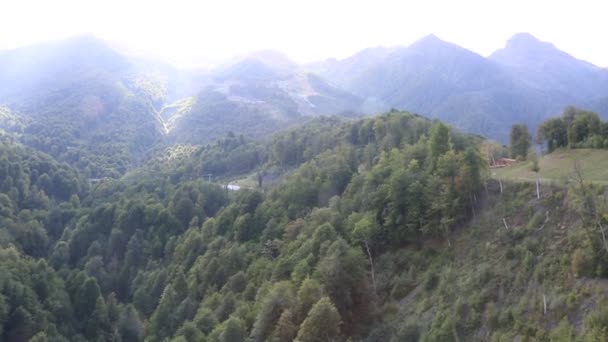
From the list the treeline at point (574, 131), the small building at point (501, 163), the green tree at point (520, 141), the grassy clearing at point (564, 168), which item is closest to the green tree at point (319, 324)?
the grassy clearing at point (564, 168)

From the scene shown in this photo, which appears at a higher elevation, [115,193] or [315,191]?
[315,191]

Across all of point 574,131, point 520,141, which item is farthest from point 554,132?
point 520,141

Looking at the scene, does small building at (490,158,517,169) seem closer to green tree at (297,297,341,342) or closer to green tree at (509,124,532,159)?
green tree at (509,124,532,159)

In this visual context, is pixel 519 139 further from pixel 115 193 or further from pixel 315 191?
pixel 115 193

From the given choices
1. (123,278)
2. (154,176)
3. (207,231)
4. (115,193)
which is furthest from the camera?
(154,176)

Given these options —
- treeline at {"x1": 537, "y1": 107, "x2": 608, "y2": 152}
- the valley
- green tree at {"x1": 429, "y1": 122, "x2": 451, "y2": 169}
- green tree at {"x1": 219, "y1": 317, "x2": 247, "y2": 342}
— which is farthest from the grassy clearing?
green tree at {"x1": 219, "y1": 317, "x2": 247, "y2": 342}

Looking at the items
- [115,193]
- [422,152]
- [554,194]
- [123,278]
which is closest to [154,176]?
[115,193]

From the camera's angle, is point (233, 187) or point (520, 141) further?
point (233, 187)

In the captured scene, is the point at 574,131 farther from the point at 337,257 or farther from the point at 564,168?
the point at 337,257
